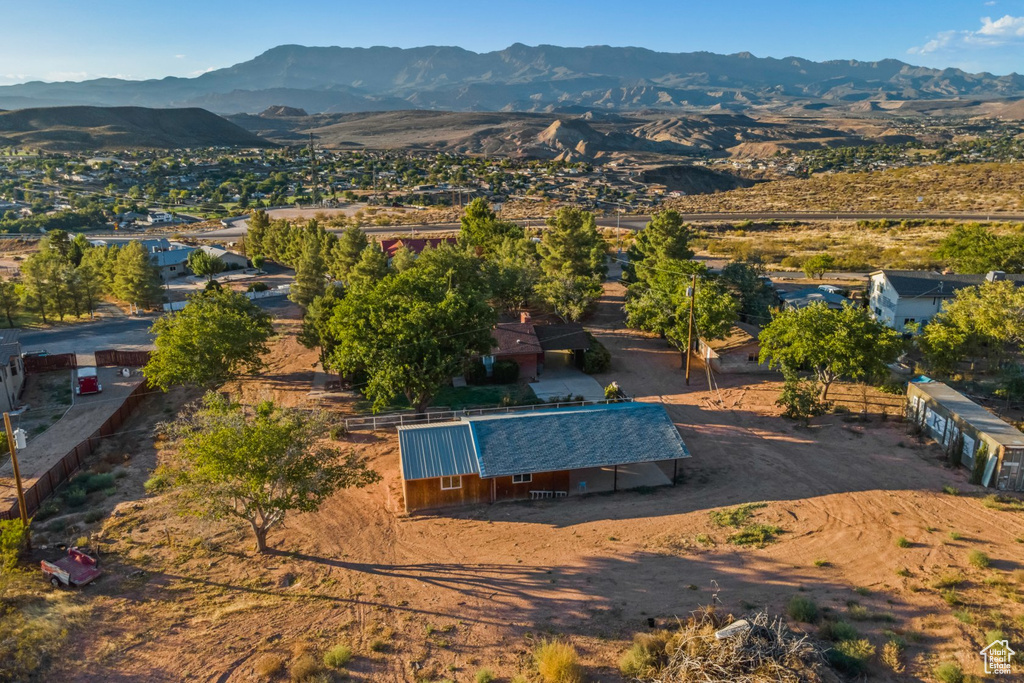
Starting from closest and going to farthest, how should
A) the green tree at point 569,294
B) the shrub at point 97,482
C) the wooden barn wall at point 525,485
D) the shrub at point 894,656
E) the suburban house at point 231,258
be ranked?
the shrub at point 894,656, the wooden barn wall at point 525,485, the shrub at point 97,482, the green tree at point 569,294, the suburban house at point 231,258

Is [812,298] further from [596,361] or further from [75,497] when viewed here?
[75,497]

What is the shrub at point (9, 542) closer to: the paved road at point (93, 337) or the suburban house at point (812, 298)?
the paved road at point (93, 337)

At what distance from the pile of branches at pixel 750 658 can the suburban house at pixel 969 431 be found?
1511cm

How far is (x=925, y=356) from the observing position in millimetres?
37750

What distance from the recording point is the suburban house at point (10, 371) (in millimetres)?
37594

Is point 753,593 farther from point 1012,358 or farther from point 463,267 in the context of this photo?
point 463,267

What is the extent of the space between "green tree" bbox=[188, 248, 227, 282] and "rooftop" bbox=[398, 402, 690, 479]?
171ft

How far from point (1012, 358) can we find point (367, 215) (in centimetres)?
9984

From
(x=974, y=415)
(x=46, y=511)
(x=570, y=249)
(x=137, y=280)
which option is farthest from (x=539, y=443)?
(x=137, y=280)

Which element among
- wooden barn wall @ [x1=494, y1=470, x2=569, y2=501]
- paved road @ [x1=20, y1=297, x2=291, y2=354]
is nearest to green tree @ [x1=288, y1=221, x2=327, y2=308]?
paved road @ [x1=20, y1=297, x2=291, y2=354]

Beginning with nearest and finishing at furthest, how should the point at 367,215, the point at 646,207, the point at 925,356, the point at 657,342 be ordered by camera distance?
the point at 925,356 < the point at 657,342 < the point at 367,215 < the point at 646,207

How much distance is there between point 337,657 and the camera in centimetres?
1819

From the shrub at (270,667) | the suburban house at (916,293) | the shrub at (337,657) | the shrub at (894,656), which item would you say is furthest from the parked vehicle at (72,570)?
the suburban house at (916,293)

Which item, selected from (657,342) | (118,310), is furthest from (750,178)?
(118,310)
